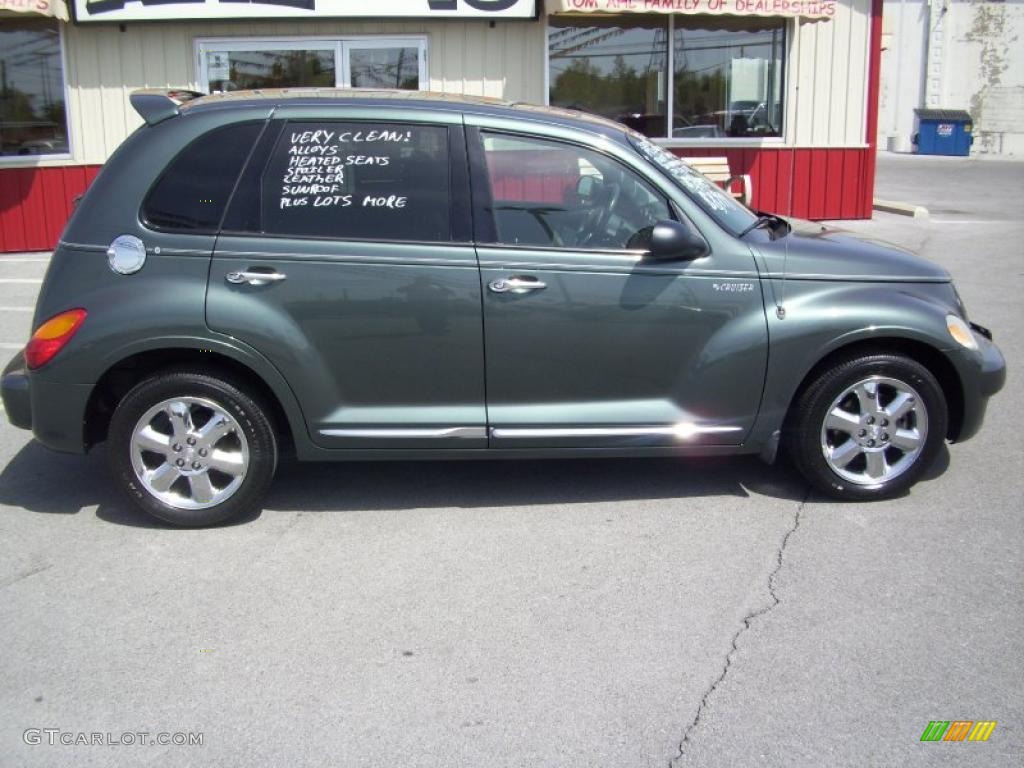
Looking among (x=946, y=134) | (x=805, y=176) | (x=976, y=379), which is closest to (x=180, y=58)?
(x=805, y=176)

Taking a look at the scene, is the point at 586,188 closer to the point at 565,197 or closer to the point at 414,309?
the point at 565,197

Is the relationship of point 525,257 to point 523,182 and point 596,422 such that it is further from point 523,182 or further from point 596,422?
point 596,422

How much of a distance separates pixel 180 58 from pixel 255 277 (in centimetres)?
862

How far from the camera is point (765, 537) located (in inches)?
188

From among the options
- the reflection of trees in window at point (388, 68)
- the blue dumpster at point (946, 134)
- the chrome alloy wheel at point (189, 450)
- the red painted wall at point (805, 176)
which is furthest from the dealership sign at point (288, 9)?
the blue dumpster at point (946, 134)

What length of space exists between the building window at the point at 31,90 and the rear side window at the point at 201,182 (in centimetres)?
856

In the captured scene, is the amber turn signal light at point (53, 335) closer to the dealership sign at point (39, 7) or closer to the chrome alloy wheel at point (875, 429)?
the chrome alloy wheel at point (875, 429)

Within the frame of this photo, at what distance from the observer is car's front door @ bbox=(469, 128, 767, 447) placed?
15.7 ft

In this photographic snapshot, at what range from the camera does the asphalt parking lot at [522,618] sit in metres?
3.35

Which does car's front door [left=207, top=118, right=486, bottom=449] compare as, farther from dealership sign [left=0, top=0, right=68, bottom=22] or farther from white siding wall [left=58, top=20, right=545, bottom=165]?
white siding wall [left=58, top=20, right=545, bottom=165]

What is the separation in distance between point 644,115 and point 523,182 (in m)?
8.71

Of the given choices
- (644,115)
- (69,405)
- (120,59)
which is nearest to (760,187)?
(644,115)

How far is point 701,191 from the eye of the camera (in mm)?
5168

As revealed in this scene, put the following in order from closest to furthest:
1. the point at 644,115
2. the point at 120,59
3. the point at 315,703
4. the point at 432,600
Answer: the point at 315,703
the point at 432,600
the point at 120,59
the point at 644,115
